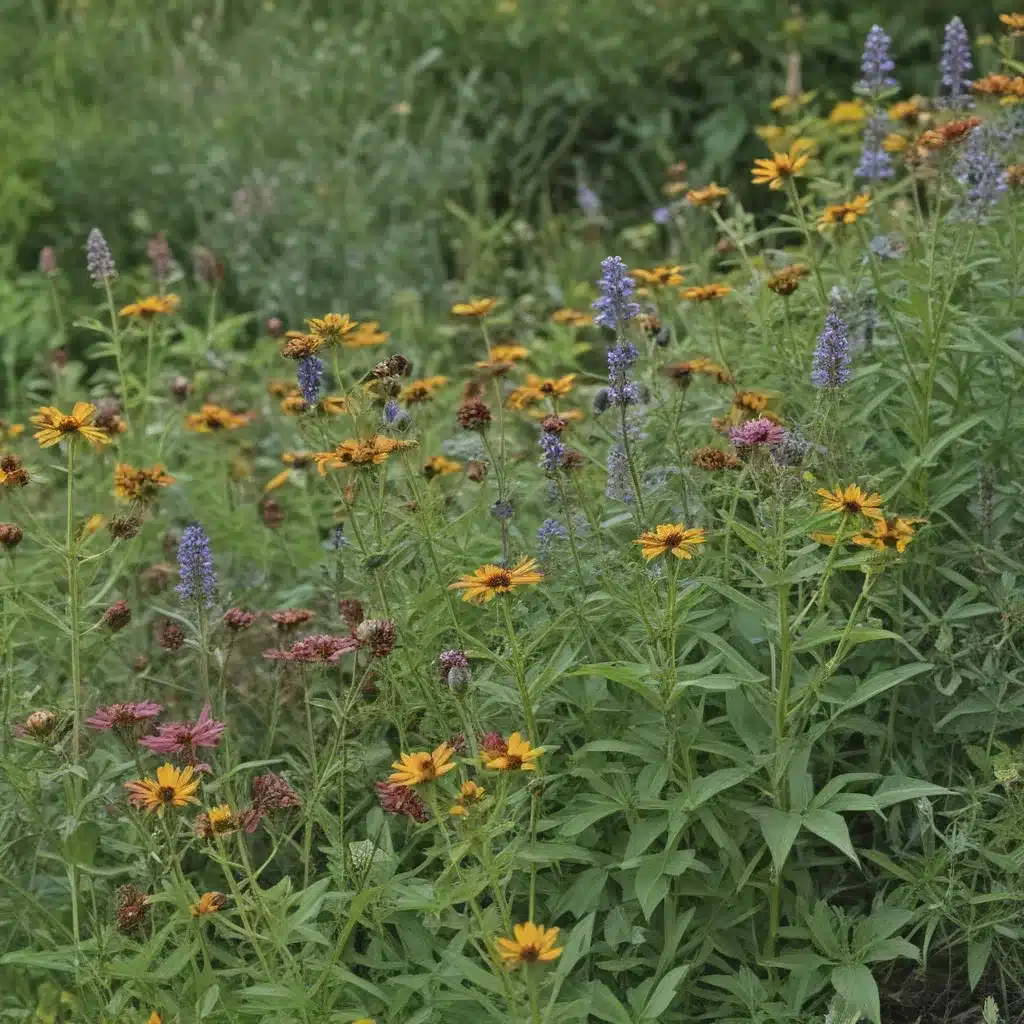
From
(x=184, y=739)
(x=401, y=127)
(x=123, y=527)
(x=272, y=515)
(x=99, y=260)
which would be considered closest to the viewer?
(x=184, y=739)

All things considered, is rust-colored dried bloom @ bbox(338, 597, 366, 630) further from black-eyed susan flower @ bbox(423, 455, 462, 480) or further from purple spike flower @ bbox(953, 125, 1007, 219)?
purple spike flower @ bbox(953, 125, 1007, 219)

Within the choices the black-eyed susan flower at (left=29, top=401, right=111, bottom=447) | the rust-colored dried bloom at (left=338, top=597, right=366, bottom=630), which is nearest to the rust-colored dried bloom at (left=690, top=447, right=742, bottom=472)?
the rust-colored dried bloom at (left=338, top=597, right=366, bottom=630)

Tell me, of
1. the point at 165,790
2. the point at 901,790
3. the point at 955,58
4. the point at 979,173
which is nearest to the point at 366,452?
the point at 165,790

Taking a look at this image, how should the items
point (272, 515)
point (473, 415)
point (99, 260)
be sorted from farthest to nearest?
point (272, 515) < point (99, 260) < point (473, 415)

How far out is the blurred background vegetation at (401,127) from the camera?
5547 mm

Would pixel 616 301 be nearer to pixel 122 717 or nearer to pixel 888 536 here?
pixel 888 536

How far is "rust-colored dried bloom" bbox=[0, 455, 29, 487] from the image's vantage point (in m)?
Answer: 2.32

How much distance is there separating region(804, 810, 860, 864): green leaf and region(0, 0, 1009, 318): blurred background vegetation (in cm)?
343

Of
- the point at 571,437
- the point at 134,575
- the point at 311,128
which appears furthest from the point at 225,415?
the point at 311,128

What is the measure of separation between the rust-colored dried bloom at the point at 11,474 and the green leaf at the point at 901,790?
1391mm

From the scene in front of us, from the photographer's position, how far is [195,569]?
2.35m

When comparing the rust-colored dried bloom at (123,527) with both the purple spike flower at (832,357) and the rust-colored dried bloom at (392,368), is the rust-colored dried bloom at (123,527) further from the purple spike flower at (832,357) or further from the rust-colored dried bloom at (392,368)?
the purple spike flower at (832,357)

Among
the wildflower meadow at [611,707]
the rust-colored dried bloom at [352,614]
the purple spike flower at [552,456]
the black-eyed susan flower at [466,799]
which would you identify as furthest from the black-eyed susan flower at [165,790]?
the purple spike flower at [552,456]

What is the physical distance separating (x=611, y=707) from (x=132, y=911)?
31.0 inches
